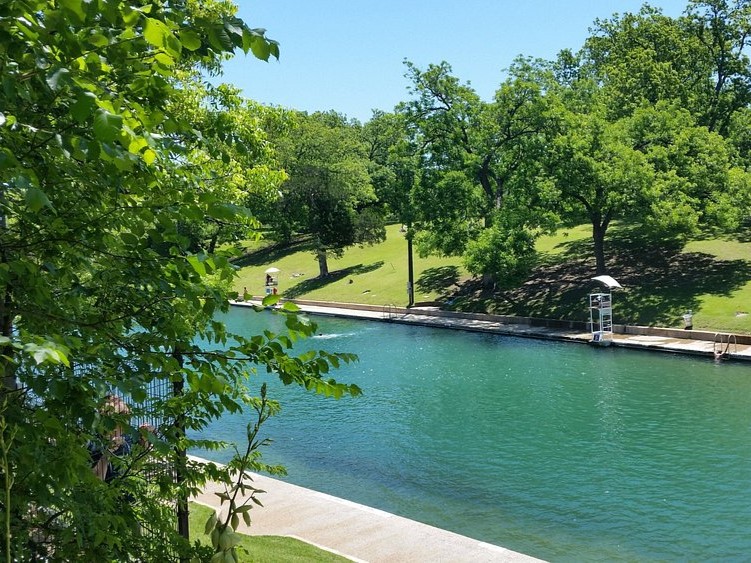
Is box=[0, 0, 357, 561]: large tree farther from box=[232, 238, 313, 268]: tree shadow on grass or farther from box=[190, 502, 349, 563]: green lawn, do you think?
box=[232, 238, 313, 268]: tree shadow on grass

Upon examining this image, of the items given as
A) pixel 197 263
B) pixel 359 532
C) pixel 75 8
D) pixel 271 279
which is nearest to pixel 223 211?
pixel 197 263

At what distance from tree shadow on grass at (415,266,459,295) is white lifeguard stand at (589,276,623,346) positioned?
1342 cm

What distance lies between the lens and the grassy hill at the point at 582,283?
1385 inches

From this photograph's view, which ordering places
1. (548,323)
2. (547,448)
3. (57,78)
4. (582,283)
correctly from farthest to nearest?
1. (582,283)
2. (548,323)
3. (547,448)
4. (57,78)

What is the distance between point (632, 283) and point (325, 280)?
26.0 metres

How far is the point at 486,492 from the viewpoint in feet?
53.9

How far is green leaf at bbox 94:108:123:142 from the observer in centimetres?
310

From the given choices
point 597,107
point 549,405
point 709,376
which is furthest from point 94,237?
point 597,107

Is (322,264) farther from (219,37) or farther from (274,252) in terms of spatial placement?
(219,37)

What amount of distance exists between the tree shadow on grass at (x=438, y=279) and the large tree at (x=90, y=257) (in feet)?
140

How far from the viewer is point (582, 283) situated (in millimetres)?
41375

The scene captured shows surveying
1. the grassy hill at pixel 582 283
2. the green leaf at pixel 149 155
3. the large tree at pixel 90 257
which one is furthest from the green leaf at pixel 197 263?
the grassy hill at pixel 582 283

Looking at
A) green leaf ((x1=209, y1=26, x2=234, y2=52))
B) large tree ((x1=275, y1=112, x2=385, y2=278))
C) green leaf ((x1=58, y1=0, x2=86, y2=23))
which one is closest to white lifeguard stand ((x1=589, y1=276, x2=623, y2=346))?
large tree ((x1=275, y1=112, x2=385, y2=278))

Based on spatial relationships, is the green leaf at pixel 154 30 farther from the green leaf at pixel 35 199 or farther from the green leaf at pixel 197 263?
the green leaf at pixel 197 263
